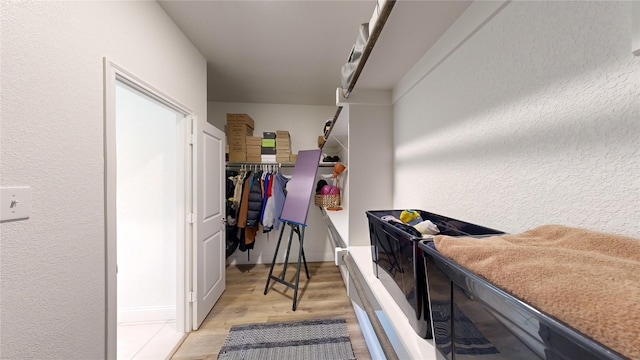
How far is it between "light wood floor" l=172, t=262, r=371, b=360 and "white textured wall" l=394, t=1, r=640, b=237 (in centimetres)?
156

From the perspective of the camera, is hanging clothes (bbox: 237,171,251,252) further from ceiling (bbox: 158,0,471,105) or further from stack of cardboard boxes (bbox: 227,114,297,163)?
ceiling (bbox: 158,0,471,105)

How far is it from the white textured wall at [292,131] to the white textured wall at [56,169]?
182cm

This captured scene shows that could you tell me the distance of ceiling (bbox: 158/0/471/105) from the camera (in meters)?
0.65

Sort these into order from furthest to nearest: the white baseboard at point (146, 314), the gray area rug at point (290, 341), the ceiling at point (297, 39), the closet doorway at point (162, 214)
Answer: the white baseboard at point (146, 314)
the closet doorway at point (162, 214)
the gray area rug at point (290, 341)
the ceiling at point (297, 39)

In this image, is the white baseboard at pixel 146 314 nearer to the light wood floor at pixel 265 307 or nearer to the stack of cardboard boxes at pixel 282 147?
the light wood floor at pixel 265 307

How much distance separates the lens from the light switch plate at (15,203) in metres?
0.68

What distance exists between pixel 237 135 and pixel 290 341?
2.30 metres

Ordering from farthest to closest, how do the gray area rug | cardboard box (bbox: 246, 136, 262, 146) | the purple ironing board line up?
cardboard box (bbox: 246, 136, 262, 146) < the purple ironing board < the gray area rug

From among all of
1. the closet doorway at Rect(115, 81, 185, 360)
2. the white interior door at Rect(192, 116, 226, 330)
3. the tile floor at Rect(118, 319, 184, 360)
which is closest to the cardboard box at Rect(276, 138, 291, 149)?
the white interior door at Rect(192, 116, 226, 330)

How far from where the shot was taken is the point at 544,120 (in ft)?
1.55

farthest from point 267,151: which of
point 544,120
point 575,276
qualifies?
point 575,276

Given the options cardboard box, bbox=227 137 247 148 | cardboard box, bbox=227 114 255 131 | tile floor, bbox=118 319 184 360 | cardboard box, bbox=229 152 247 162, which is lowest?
tile floor, bbox=118 319 184 360

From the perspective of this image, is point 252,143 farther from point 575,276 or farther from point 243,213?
point 575,276

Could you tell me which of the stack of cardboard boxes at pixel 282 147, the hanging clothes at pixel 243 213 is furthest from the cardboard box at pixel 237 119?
the hanging clothes at pixel 243 213
